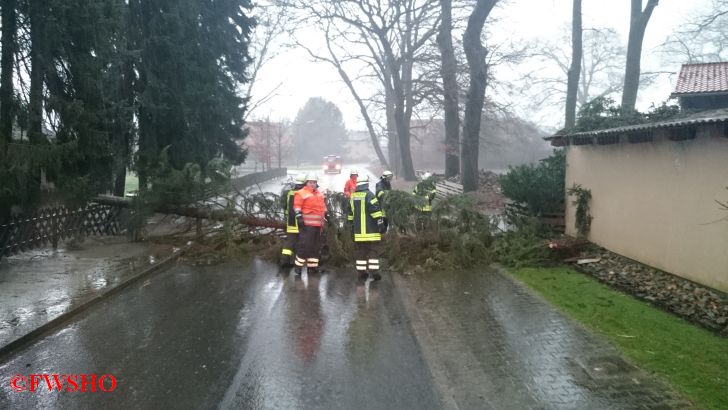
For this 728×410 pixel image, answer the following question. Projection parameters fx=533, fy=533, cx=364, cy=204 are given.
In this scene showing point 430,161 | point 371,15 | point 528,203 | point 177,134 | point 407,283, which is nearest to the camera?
point 407,283

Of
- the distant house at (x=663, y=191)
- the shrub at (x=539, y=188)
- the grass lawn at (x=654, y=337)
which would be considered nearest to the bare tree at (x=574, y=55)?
the shrub at (x=539, y=188)

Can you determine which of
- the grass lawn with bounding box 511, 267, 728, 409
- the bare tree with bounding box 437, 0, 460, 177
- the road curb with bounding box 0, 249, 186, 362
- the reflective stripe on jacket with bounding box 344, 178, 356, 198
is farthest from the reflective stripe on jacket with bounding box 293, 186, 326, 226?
the bare tree with bounding box 437, 0, 460, 177

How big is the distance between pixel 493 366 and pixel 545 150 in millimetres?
47230

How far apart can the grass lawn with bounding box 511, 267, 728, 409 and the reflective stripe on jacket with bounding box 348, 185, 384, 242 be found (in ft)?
8.86

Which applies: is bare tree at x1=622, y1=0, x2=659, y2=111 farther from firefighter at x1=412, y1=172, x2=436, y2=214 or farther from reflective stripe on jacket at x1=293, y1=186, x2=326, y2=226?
reflective stripe on jacket at x1=293, y1=186, x2=326, y2=226

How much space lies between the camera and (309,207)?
9453mm

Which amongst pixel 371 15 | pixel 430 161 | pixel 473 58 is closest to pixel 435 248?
pixel 473 58

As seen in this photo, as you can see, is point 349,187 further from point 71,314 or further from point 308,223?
point 71,314

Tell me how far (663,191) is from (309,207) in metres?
5.88

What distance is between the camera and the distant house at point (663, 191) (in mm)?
7305

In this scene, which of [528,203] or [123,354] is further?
[528,203]

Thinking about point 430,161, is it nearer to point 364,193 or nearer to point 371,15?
point 371,15

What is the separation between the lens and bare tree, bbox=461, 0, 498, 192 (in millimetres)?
18812

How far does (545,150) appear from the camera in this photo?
4938 cm
